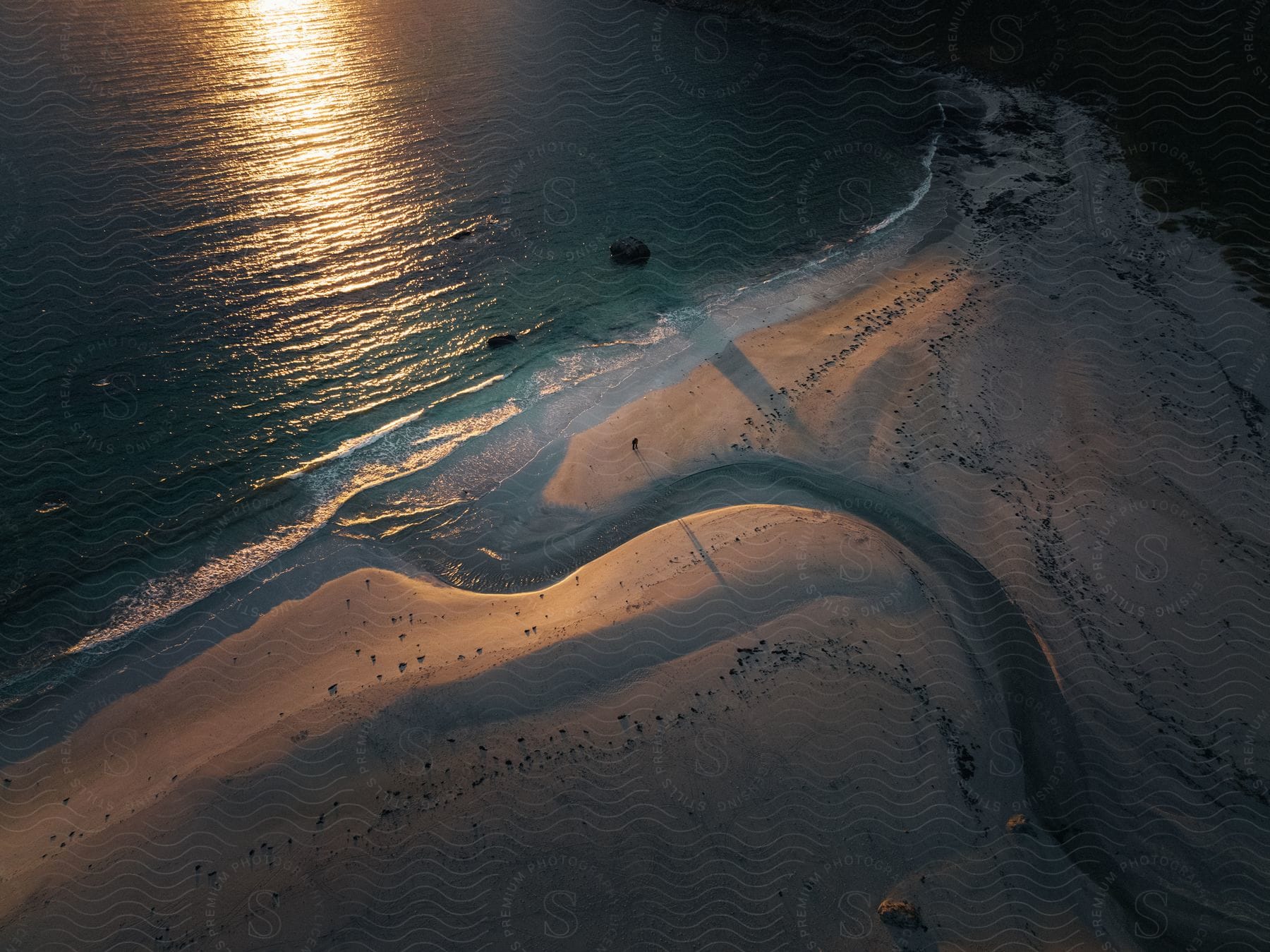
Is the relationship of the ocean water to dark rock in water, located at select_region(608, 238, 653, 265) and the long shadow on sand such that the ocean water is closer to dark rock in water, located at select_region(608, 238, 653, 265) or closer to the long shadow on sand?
dark rock in water, located at select_region(608, 238, 653, 265)

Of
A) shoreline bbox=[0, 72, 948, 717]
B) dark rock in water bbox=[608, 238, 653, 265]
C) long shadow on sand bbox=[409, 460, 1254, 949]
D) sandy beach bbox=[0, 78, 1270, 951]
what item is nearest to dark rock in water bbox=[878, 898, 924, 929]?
sandy beach bbox=[0, 78, 1270, 951]

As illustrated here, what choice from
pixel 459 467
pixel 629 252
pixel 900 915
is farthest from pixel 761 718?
pixel 629 252

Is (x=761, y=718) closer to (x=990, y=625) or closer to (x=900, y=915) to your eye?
(x=900, y=915)

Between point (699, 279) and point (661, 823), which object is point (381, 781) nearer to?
point (661, 823)

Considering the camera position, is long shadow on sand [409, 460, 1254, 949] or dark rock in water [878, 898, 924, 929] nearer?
dark rock in water [878, 898, 924, 929]

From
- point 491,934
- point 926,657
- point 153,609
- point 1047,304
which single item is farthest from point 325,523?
point 1047,304

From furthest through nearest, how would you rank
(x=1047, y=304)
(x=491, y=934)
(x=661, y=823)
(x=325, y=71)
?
(x=325, y=71), (x=1047, y=304), (x=661, y=823), (x=491, y=934)

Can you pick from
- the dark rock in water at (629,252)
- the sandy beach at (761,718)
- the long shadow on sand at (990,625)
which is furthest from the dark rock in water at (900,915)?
the dark rock in water at (629,252)
